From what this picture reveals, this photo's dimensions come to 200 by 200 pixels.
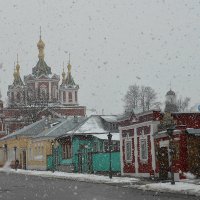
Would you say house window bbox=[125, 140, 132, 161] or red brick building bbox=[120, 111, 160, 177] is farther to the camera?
house window bbox=[125, 140, 132, 161]

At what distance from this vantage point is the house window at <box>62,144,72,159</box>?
48862 mm

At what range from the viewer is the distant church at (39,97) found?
316ft

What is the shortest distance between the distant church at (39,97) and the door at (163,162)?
60.7m

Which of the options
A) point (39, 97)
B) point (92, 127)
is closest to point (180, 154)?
point (92, 127)

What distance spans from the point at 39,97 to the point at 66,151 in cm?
4977

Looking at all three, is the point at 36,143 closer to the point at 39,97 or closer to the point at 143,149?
the point at 143,149

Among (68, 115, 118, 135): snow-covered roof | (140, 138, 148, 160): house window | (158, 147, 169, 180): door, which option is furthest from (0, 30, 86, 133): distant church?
(158, 147, 169, 180): door

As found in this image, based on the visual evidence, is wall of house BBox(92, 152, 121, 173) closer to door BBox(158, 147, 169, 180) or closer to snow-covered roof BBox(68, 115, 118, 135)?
snow-covered roof BBox(68, 115, 118, 135)

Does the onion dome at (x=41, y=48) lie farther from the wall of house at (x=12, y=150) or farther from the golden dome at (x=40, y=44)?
the wall of house at (x=12, y=150)

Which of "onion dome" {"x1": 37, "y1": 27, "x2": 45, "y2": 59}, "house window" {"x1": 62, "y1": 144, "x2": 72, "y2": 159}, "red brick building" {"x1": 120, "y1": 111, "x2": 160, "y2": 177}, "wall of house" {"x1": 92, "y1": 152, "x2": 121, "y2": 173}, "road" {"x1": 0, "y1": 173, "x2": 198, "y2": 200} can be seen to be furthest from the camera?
"onion dome" {"x1": 37, "y1": 27, "x2": 45, "y2": 59}

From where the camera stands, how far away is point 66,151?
4975 centimetres

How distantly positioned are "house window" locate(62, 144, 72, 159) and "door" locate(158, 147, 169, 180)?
690 inches

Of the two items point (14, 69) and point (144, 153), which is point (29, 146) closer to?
point (144, 153)

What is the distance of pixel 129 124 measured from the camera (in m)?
37.1
